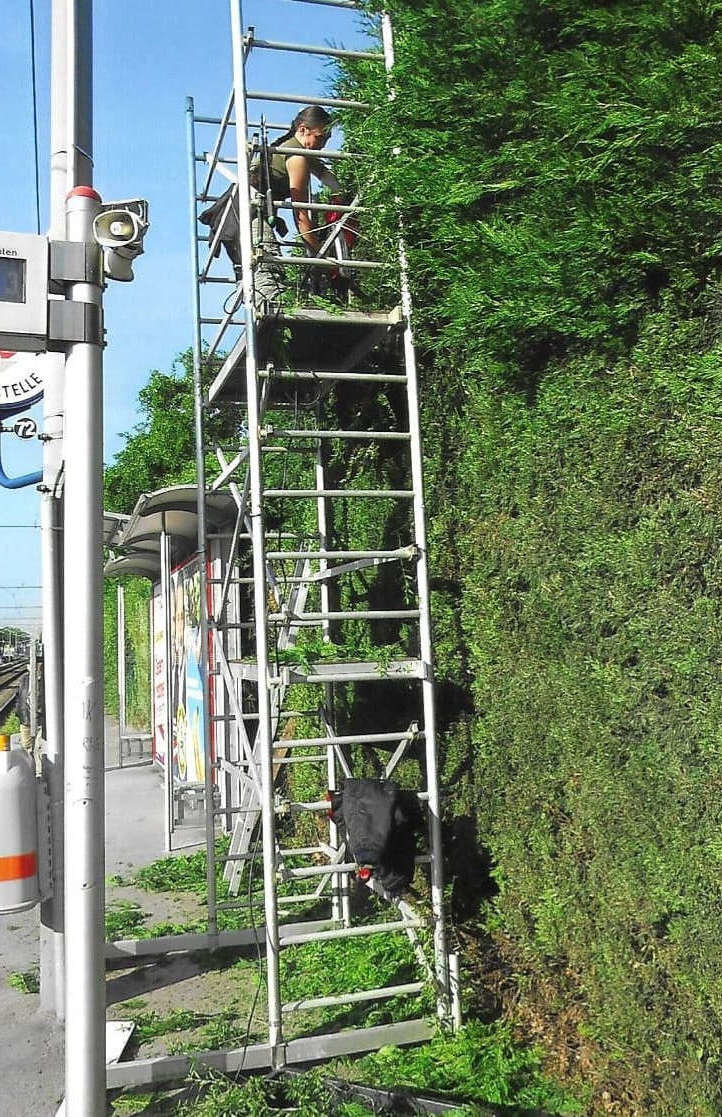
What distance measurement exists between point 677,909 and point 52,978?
147 inches

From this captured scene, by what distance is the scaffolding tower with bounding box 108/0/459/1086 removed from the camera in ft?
14.5

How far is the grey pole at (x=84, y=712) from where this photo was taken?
120 inches

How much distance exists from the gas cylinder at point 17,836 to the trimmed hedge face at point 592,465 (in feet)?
6.07

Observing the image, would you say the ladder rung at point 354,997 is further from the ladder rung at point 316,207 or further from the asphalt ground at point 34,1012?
the ladder rung at point 316,207

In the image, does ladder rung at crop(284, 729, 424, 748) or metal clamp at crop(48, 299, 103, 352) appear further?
ladder rung at crop(284, 729, 424, 748)

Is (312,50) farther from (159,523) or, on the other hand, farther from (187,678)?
(187,678)

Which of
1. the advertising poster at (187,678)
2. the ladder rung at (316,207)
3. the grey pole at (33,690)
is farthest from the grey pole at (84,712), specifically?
the advertising poster at (187,678)

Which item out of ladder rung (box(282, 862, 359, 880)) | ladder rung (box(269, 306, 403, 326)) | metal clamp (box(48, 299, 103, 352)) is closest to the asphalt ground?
ladder rung (box(282, 862, 359, 880))

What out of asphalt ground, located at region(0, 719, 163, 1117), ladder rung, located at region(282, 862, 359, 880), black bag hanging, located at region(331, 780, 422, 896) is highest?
black bag hanging, located at region(331, 780, 422, 896)

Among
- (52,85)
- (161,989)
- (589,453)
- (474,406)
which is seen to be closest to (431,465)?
(474,406)

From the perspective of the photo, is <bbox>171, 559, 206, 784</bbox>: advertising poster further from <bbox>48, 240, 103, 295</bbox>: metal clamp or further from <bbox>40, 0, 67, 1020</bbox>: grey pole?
<bbox>48, 240, 103, 295</bbox>: metal clamp

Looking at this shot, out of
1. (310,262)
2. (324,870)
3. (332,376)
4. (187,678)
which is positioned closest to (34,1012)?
(324,870)

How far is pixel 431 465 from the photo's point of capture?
486 cm

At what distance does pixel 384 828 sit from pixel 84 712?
1759 mm
